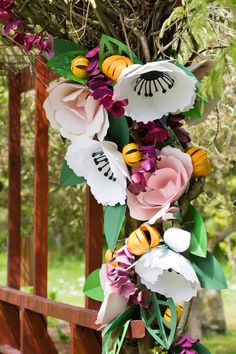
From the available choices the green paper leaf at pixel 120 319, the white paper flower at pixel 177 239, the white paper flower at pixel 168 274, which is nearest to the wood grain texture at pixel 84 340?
the green paper leaf at pixel 120 319

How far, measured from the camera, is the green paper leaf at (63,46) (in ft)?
10.0

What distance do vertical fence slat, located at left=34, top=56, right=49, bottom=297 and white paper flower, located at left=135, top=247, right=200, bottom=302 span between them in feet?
5.58

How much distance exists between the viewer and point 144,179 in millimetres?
2795

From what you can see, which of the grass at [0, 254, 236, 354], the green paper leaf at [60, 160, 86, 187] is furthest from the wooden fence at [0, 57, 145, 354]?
the grass at [0, 254, 236, 354]

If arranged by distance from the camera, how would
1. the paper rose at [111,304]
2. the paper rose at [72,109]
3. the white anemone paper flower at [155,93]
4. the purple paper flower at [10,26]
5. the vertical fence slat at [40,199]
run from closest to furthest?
the white anemone paper flower at [155,93] < the paper rose at [111,304] < the paper rose at [72,109] < the purple paper flower at [10,26] < the vertical fence slat at [40,199]

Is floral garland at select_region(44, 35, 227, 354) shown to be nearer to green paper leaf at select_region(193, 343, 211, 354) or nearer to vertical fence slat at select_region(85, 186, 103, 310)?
green paper leaf at select_region(193, 343, 211, 354)

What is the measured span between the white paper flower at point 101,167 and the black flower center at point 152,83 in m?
0.22

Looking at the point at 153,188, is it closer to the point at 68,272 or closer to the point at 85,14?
the point at 85,14

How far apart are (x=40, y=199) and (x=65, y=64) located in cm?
153

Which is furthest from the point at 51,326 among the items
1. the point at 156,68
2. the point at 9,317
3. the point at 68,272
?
the point at 68,272

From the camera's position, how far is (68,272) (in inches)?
603

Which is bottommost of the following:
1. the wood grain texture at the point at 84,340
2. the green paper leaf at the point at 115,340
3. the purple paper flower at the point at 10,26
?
the wood grain texture at the point at 84,340

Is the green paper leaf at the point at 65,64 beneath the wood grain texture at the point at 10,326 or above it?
above

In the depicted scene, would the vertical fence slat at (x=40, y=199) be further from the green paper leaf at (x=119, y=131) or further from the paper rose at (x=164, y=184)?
the paper rose at (x=164, y=184)
